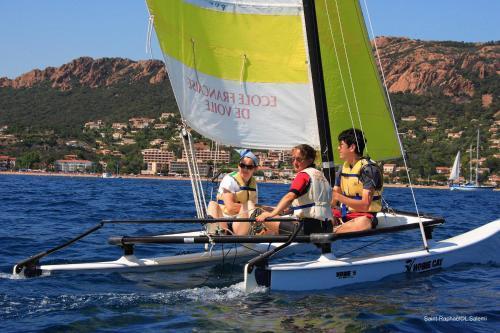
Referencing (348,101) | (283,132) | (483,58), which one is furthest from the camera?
(483,58)

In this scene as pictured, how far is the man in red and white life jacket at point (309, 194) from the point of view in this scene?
743 cm

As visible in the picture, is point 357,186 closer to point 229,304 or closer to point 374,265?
point 374,265

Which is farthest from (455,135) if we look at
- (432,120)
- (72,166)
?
(72,166)

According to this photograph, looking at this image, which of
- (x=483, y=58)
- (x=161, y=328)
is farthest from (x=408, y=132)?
(x=161, y=328)

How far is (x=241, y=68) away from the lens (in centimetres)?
897

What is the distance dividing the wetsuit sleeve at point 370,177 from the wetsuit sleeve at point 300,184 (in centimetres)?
102

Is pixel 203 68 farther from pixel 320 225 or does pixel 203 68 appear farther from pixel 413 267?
pixel 413 267

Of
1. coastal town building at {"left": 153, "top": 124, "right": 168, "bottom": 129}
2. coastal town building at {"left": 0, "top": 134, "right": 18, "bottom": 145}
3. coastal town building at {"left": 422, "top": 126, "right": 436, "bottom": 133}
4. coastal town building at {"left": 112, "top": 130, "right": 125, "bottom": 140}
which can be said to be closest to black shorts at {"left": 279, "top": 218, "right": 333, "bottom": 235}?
coastal town building at {"left": 422, "top": 126, "right": 436, "bottom": 133}

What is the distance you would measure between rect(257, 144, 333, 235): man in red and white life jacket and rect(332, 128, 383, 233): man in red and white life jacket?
1.87 feet

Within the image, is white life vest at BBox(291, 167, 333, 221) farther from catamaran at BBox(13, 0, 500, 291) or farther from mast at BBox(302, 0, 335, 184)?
mast at BBox(302, 0, 335, 184)

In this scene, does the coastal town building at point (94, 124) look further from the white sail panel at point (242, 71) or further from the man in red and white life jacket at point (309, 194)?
the man in red and white life jacket at point (309, 194)

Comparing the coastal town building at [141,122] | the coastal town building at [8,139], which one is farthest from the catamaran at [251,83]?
the coastal town building at [8,139]

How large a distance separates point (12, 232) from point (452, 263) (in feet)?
24.1

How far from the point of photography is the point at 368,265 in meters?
7.50
